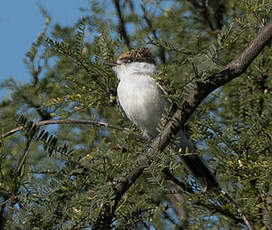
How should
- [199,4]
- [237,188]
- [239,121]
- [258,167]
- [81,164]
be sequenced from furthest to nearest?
[199,4] → [239,121] → [237,188] → [258,167] → [81,164]

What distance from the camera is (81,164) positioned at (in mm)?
2270

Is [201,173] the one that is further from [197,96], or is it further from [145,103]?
[197,96]

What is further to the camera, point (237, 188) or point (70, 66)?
point (70, 66)

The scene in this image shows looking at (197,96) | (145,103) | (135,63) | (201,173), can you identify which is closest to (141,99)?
(145,103)

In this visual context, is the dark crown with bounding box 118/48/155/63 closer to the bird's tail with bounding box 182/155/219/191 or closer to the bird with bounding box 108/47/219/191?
the bird with bounding box 108/47/219/191

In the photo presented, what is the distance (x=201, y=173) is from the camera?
11.3ft

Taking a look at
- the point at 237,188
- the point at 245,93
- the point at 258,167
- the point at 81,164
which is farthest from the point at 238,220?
the point at 81,164

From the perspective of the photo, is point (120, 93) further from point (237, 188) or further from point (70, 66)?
point (237, 188)

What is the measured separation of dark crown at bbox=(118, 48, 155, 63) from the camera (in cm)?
382

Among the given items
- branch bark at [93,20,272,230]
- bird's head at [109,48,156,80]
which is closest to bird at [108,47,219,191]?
bird's head at [109,48,156,80]

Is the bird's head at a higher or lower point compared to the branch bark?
higher

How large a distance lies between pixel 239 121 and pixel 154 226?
0.88m

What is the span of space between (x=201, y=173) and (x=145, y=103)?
619 millimetres

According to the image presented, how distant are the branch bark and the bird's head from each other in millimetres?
1277
